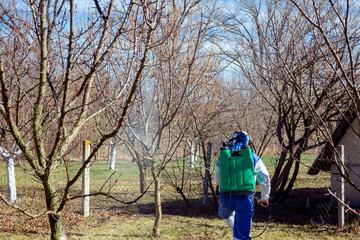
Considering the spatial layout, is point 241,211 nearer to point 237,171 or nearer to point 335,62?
point 237,171

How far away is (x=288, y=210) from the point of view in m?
8.26

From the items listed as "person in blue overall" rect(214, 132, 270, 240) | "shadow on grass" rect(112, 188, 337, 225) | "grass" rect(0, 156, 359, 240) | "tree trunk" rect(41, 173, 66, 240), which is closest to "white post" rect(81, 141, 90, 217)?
"grass" rect(0, 156, 359, 240)

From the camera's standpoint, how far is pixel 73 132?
2932 millimetres

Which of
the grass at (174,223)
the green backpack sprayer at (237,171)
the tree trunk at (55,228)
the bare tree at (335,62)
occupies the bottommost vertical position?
the grass at (174,223)

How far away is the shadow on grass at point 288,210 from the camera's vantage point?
7371 mm

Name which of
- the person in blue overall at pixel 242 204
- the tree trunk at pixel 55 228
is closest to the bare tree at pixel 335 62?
the person in blue overall at pixel 242 204

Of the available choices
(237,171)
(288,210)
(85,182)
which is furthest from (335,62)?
(85,182)

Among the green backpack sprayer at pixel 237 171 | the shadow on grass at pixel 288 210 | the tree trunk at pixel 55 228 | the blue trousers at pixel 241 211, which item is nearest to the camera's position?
the tree trunk at pixel 55 228

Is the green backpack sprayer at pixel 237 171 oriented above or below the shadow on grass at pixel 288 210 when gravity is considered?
above

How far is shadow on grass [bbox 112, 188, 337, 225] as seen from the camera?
24.2ft

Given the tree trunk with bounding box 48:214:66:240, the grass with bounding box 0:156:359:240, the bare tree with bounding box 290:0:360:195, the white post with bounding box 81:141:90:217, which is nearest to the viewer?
the bare tree with bounding box 290:0:360:195

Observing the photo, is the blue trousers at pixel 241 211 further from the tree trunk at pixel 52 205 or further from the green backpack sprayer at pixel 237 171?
the tree trunk at pixel 52 205

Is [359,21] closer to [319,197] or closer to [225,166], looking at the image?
[225,166]

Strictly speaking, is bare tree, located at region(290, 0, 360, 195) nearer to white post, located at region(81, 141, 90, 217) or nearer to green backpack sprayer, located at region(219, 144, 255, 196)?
green backpack sprayer, located at region(219, 144, 255, 196)
